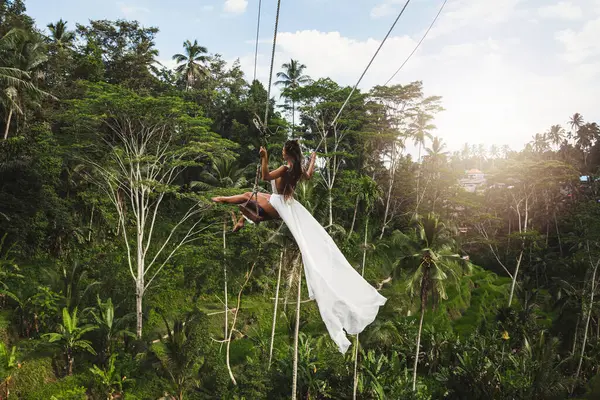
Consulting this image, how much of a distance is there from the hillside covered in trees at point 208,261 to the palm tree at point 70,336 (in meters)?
0.08

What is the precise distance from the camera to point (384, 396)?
11.5 meters

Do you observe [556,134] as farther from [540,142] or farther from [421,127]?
[421,127]

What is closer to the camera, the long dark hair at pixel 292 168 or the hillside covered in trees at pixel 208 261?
the long dark hair at pixel 292 168

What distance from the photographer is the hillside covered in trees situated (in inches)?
446

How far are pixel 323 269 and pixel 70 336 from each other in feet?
35.9

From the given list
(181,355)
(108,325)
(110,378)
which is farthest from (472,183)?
(110,378)

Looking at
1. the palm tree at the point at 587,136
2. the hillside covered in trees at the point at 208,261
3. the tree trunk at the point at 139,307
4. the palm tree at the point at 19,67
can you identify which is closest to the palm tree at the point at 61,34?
the hillside covered in trees at the point at 208,261

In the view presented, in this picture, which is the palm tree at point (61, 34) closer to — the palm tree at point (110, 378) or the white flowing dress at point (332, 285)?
the palm tree at point (110, 378)

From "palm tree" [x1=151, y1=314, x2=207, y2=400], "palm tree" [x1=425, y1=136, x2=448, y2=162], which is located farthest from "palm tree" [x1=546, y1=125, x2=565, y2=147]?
"palm tree" [x1=151, y1=314, x2=207, y2=400]

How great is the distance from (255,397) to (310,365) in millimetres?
3420

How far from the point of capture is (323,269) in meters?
2.80

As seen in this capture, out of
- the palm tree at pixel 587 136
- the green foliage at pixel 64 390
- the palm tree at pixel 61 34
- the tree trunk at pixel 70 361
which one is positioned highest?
the palm tree at pixel 61 34

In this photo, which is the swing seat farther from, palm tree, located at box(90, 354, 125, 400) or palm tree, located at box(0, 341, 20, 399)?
palm tree, located at box(0, 341, 20, 399)

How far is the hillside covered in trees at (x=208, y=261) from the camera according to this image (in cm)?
1134
